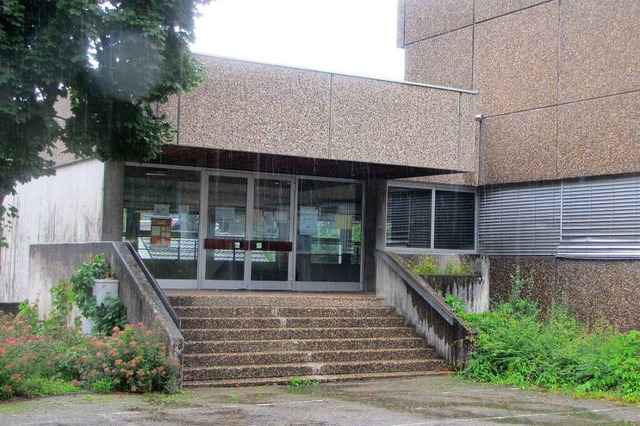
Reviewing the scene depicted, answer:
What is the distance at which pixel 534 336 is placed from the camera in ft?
43.6

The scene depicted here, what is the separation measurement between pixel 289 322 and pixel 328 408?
3759 mm

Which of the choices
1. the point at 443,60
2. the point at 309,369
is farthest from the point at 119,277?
the point at 443,60

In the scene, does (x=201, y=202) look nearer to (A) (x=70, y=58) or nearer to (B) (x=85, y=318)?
(B) (x=85, y=318)

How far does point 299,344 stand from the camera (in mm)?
13195

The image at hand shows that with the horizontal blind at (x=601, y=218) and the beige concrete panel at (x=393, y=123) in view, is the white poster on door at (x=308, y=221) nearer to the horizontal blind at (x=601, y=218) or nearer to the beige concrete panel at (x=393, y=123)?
the beige concrete panel at (x=393, y=123)

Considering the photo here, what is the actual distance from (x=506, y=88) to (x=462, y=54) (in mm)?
1653

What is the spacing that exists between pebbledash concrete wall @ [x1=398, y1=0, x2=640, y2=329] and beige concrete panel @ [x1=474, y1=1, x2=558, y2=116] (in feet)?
0.07

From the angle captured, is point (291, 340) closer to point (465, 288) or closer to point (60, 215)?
point (465, 288)

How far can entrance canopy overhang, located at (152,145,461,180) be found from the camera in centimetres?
1445

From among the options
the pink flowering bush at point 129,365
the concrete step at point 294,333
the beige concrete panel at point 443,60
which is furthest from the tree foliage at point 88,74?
the beige concrete panel at point 443,60

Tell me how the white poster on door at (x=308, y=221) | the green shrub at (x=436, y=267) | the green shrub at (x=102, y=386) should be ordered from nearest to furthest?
1. the green shrub at (x=102, y=386)
2. the white poster on door at (x=308, y=221)
3. the green shrub at (x=436, y=267)

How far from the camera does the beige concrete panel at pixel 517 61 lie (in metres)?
16.9

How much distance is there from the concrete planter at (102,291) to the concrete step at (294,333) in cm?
120

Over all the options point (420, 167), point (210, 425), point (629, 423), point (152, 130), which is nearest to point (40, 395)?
point (210, 425)
